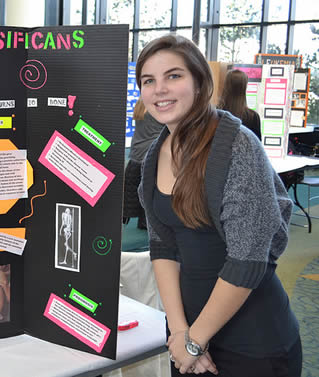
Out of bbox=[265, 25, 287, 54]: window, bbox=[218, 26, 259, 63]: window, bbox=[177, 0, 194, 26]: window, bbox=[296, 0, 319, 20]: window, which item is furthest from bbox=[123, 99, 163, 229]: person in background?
bbox=[177, 0, 194, 26]: window

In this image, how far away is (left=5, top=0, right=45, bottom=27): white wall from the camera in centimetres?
509

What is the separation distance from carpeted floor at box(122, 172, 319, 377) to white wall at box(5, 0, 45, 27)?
229 centimetres

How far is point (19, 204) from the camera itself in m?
1.29

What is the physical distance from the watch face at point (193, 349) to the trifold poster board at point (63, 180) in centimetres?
18

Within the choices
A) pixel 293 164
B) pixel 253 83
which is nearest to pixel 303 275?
pixel 293 164

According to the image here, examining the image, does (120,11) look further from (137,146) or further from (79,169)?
(79,169)

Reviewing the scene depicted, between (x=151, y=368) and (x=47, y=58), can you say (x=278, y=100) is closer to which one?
(x=151, y=368)

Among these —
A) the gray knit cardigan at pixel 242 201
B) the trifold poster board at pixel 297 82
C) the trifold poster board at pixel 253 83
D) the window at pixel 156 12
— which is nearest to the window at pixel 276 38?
the window at pixel 156 12

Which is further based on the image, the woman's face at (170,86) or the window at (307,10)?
the window at (307,10)

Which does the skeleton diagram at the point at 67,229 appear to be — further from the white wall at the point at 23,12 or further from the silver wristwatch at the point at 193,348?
the white wall at the point at 23,12

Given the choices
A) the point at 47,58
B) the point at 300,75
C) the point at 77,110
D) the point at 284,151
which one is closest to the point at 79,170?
the point at 77,110

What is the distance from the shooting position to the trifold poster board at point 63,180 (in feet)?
3.79

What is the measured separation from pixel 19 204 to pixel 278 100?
4.38 metres

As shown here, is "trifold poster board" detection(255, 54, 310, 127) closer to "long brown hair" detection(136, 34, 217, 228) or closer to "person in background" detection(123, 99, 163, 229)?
"person in background" detection(123, 99, 163, 229)
